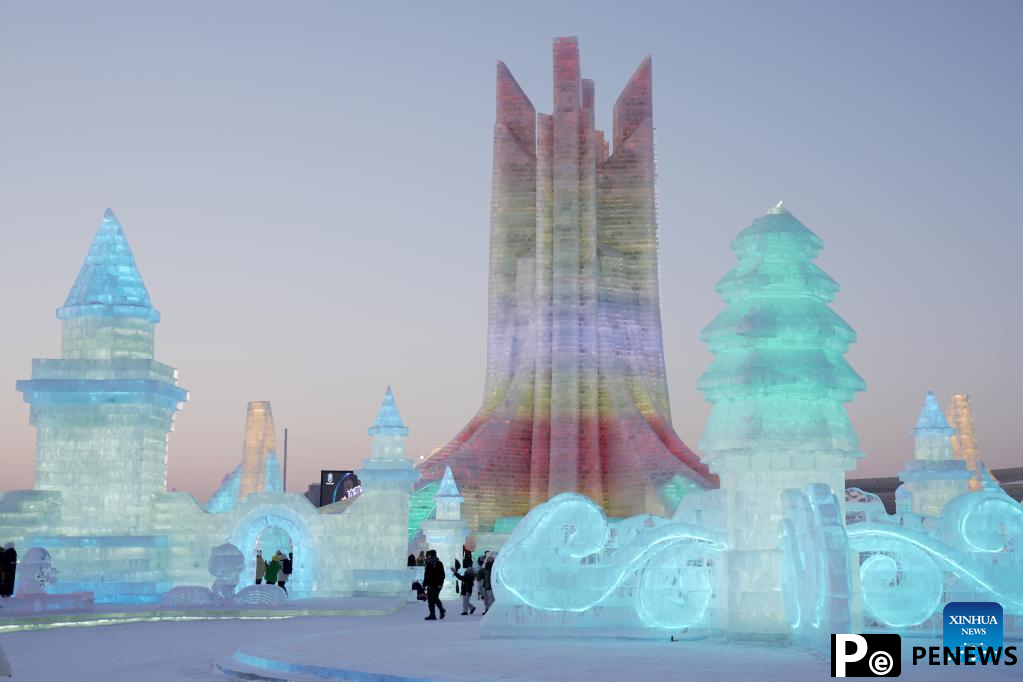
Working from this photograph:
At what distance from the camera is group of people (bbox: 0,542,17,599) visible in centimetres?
2505

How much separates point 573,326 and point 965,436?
13.8 meters

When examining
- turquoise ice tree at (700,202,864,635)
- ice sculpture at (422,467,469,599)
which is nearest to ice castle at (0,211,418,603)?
ice sculpture at (422,467,469,599)

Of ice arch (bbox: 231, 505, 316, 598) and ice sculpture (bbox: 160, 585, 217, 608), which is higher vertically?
ice arch (bbox: 231, 505, 316, 598)

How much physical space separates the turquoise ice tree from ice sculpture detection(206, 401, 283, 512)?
36.6 meters

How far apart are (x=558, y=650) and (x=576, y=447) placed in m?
32.7

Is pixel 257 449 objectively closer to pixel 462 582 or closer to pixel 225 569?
pixel 225 569

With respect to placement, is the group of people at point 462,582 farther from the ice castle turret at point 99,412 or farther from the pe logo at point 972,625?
the pe logo at point 972,625

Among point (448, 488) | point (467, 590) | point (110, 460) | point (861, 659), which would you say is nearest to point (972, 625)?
point (861, 659)

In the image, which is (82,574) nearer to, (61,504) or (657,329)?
(61,504)

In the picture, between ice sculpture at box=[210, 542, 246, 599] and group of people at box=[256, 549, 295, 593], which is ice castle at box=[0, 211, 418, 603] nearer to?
group of people at box=[256, 549, 295, 593]

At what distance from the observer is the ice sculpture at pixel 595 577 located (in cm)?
1672

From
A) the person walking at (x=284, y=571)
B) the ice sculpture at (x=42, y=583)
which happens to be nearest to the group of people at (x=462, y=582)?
the person walking at (x=284, y=571)

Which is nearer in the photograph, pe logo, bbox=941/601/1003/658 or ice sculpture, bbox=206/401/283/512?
pe logo, bbox=941/601/1003/658

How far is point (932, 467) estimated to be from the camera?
34.2m
